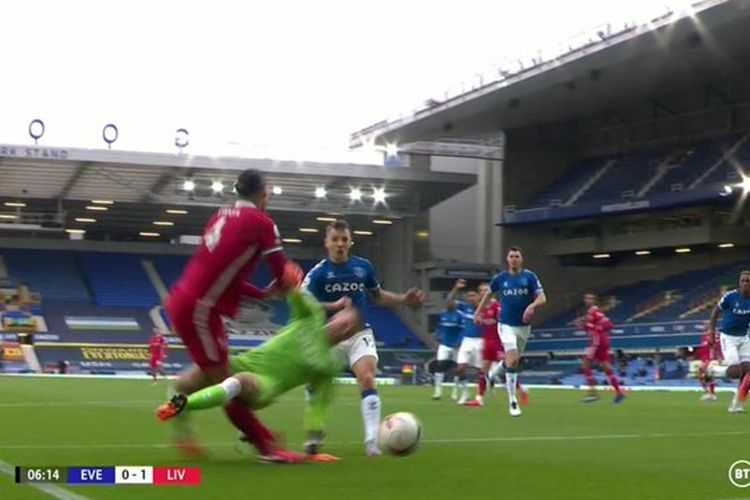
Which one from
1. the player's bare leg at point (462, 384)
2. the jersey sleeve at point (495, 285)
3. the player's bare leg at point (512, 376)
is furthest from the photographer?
the player's bare leg at point (462, 384)

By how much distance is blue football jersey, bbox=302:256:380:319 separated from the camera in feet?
33.4

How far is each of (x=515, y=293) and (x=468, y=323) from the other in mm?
8943

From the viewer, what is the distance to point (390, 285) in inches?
2319

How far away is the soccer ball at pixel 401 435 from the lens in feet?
28.5

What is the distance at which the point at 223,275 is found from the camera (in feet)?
26.5

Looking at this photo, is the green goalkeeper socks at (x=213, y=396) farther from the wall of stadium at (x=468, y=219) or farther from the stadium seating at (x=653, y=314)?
the wall of stadium at (x=468, y=219)

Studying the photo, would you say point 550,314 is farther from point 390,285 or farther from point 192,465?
point 192,465

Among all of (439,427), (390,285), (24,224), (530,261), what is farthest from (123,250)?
(439,427)

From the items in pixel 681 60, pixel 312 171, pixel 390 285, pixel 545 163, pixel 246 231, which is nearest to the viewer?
pixel 246 231

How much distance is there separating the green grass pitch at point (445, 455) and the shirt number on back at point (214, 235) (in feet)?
4.90

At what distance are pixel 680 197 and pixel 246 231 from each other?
39474 millimetres

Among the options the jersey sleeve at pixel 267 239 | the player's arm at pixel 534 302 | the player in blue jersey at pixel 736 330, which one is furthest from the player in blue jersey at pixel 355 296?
the player in blue jersey at pixel 736 330

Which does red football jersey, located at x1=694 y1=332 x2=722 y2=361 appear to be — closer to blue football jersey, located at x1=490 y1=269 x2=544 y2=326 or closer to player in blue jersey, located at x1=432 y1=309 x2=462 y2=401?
blue football jersey, located at x1=490 y1=269 x2=544 y2=326

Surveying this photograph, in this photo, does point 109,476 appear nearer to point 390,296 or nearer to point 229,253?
point 229,253
